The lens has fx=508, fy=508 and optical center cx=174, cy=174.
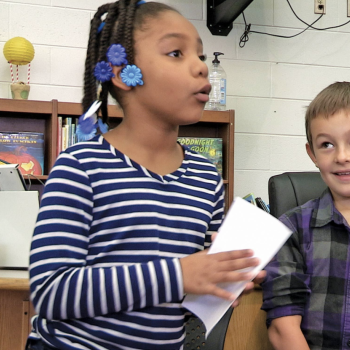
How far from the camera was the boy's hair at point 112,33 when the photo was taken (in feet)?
2.93

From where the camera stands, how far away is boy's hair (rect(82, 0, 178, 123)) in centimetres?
89

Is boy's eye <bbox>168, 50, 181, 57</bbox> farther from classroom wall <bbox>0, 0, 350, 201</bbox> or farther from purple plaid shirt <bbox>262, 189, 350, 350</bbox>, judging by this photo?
classroom wall <bbox>0, 0, 350, 201</bbox>

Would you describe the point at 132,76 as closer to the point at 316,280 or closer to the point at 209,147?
the point at 316,280

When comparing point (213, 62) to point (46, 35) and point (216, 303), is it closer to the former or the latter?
point (46, 35)

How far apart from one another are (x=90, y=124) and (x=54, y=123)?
5.46ft

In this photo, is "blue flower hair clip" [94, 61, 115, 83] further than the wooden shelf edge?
No

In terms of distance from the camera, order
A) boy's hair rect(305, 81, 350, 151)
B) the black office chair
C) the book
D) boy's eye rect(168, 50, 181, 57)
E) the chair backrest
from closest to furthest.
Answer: boy's eye rect(168, 50, 181, 57) < the black office chair < boy's hair rect(305, 81, 350, 151) < the chair backrest < the book

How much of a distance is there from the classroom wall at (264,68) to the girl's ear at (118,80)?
6.54ft

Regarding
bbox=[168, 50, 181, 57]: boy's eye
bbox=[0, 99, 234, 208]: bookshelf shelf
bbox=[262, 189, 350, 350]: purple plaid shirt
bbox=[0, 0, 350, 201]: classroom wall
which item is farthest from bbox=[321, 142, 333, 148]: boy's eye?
bbox=[0, 0, 350, 201]: classroom wall

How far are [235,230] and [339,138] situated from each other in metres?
0.48

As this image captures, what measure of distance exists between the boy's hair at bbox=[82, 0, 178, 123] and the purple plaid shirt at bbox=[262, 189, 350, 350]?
50 cm

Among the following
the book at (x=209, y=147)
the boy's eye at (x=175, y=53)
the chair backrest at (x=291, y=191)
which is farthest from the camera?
the book at (x=209, y=147)

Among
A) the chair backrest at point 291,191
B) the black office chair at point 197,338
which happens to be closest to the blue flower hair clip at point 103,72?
the black office chair at point 197,338

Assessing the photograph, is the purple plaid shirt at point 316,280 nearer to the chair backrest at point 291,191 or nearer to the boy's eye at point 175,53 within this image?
the chair backrest at point 291,191
